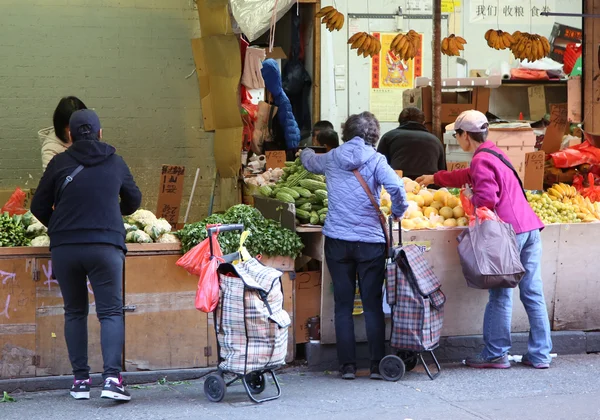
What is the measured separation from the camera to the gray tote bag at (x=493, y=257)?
6.59 metres

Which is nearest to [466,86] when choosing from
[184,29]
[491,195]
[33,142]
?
[184,29]

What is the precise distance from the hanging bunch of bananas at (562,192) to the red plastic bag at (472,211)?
1.41 metres

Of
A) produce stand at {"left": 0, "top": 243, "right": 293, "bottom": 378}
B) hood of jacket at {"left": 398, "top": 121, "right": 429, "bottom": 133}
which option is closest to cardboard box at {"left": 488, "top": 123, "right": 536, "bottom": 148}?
hood of jacket at {"left": 398, "top": 121, "right": 429, "bottom": 133}

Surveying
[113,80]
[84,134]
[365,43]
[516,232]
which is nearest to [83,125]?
[84,134]

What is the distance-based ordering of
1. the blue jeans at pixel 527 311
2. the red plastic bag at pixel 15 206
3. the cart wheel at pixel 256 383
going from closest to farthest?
the cart wheel at pixel 256 383
the blue jeans at pixel 527 311
the red plastic bag at pixel 15 206

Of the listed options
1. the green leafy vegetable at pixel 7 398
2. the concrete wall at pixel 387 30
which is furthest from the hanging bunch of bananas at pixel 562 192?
the concrete wall at pixel 387 30

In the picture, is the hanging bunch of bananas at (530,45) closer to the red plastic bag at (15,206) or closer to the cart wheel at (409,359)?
the cart wheel at (409,359)

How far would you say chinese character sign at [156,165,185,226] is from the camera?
28.0 ft

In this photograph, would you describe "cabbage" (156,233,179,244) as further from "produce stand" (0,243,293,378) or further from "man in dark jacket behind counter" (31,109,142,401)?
"man in dark jacket behind counter" (31,109,142,401)

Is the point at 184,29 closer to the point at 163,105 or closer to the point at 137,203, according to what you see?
the point at 163,105

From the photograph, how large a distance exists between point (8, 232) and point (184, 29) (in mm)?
4994

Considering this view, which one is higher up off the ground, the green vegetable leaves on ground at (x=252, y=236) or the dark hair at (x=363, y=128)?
the dark hair at (x=363, y=128)

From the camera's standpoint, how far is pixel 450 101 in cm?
1139

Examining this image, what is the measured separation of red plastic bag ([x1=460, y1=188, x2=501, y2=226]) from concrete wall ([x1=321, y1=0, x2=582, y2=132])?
6.26m
